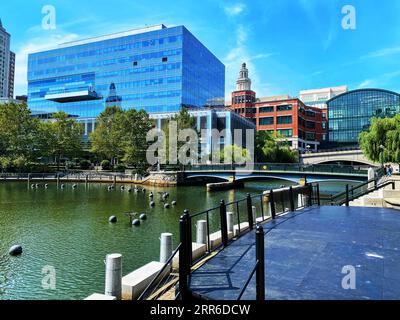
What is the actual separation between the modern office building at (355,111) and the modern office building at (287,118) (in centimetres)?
416

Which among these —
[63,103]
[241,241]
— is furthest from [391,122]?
[63,103]

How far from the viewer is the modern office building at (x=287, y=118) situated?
94750mm

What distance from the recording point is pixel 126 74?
285 feet

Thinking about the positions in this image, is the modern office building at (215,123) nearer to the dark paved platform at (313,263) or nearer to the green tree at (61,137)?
the green tree at (61,137)

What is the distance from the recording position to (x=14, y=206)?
25.8 metres

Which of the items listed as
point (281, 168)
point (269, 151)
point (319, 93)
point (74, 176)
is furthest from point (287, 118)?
point (74, 176)

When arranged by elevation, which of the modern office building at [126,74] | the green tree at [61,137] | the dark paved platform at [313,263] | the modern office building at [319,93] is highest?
the modern office building at [319,93]

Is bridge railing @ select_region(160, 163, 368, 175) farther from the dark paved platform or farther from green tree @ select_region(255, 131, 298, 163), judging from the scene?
the dark paved platform

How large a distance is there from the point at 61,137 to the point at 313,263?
6324 centimetres

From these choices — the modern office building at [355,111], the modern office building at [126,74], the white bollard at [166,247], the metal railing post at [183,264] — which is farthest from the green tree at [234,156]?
the modern office building at [355,111]

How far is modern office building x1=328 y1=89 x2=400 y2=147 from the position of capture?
312 ft

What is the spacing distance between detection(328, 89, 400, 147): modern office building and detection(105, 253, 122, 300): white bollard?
10536cm
